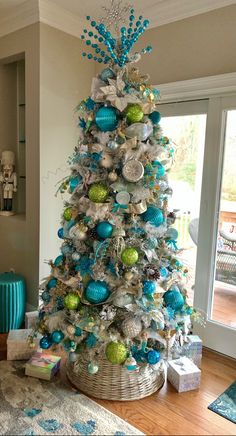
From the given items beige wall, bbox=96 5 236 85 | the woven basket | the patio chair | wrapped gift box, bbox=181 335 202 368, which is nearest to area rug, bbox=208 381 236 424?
wrapped gift box, bbox=181 335 202 368

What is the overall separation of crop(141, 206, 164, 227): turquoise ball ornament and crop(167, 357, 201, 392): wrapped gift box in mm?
985

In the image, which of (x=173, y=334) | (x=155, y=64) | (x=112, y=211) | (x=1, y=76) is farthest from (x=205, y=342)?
(x=1, y=76)

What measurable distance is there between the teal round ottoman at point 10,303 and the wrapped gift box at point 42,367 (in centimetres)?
67

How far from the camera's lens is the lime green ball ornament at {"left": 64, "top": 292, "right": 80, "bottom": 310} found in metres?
2.00

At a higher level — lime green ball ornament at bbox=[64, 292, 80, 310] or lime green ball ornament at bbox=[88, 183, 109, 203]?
lime green ball ornament at bbox=[88, 183, 109, 203]

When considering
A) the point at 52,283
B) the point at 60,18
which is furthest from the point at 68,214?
the point at 60,18

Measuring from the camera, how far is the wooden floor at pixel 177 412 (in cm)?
189

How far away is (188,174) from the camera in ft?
9.43

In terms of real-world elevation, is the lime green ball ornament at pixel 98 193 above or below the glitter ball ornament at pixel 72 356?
above

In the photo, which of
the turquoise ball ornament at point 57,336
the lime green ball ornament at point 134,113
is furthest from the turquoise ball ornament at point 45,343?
the lime green ball ornament at point 134,113

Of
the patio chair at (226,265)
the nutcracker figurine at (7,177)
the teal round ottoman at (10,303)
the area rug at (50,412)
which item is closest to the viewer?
the area rug at (50,412)

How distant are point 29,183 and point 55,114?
25.3 inches

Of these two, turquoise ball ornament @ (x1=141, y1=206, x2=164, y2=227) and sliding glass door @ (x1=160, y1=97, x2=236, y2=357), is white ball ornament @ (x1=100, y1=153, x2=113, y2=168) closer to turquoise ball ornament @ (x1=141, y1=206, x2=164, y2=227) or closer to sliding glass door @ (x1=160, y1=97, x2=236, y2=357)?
turquoise ball ornament @ (x1=141, y1=206, x2=164, y2=227)

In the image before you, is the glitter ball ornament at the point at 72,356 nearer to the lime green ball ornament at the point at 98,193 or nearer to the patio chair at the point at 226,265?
the lime green ball ornament at the point at 98,193
